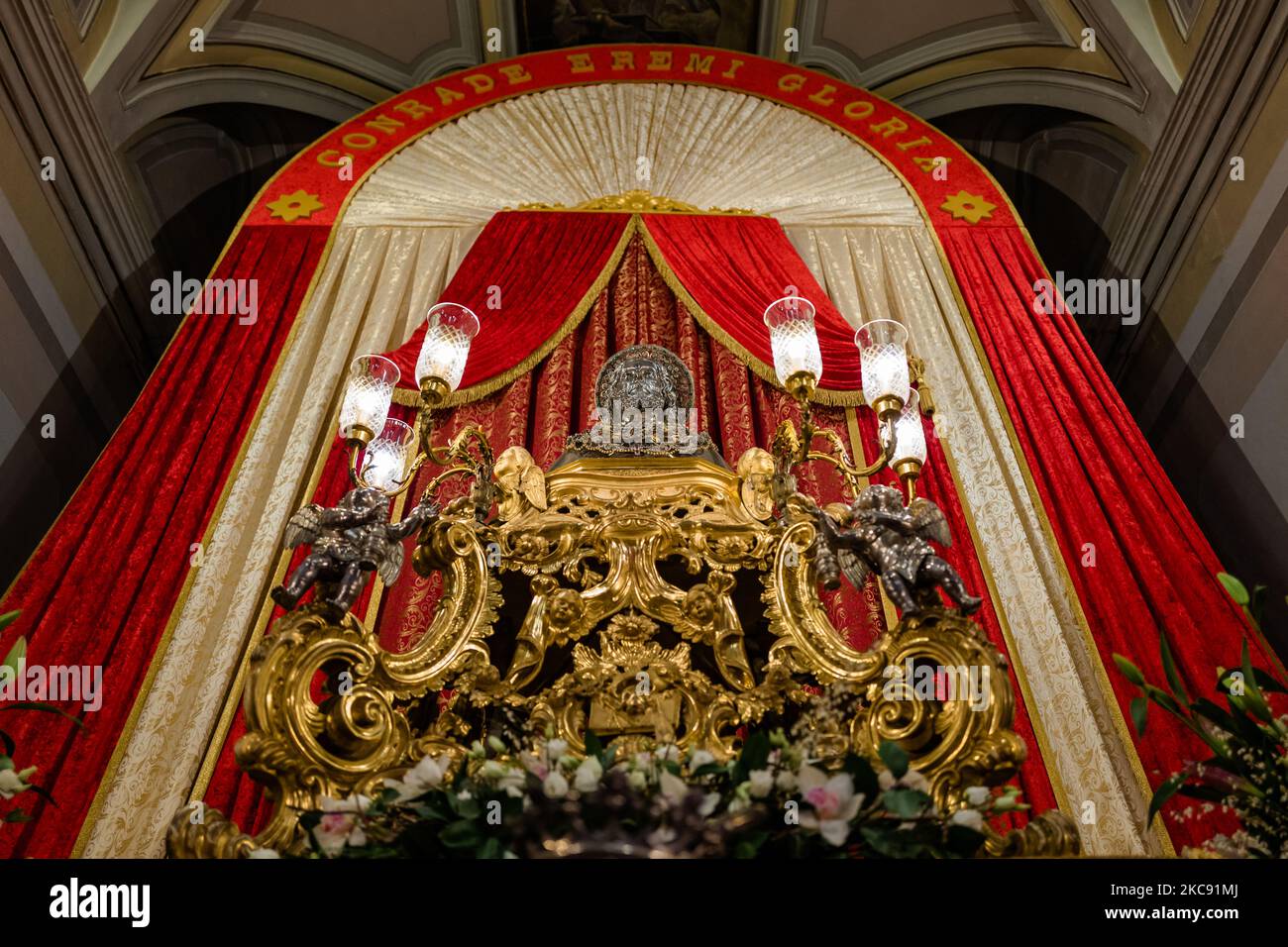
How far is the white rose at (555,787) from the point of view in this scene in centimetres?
173

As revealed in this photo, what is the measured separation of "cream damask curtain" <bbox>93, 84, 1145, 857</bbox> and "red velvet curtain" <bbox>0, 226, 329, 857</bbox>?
2.9 inches

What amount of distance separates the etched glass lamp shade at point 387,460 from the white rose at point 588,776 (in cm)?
113

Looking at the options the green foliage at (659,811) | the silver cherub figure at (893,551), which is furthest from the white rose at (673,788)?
the silver cherub figure at (893,551)

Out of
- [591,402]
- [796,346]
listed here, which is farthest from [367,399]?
[591,402]

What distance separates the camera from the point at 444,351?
2.65 m

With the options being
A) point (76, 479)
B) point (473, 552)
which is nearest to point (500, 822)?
point (473, 552)

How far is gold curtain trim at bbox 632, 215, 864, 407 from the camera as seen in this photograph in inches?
149

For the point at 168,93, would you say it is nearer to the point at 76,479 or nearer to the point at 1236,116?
the point at 76,479

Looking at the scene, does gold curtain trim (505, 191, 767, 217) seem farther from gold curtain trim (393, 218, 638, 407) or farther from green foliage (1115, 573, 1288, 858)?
green foliage (1115, 573, 1288, 858)

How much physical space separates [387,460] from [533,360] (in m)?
1.28

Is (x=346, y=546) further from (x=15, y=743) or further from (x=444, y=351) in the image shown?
(x=15, y=743)

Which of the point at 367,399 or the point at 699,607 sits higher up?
the point at 367,399

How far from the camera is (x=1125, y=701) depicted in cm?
291

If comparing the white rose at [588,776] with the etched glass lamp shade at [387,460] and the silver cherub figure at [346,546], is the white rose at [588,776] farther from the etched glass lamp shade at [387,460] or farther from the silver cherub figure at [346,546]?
the etched glass lamp shade at [387,460]
